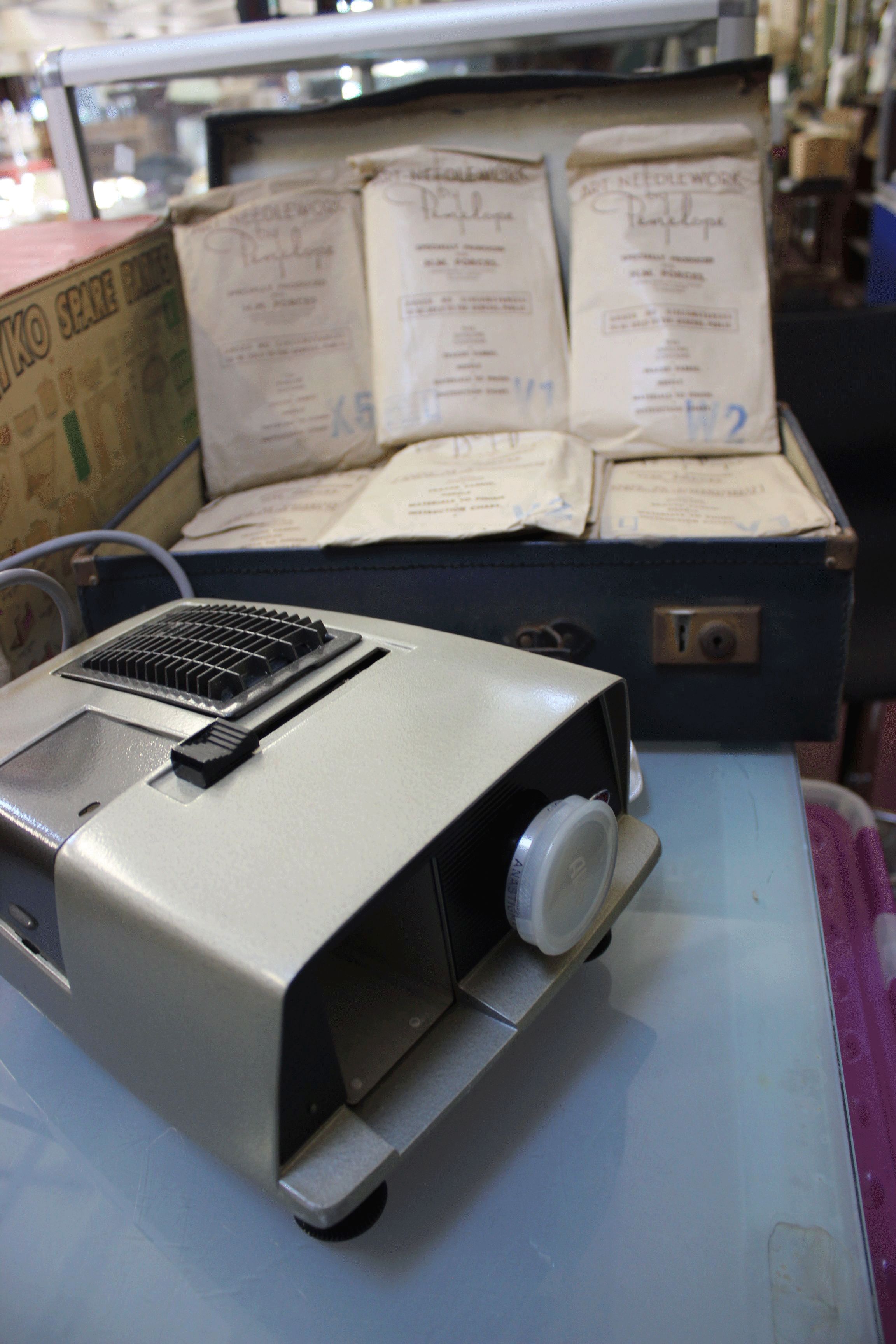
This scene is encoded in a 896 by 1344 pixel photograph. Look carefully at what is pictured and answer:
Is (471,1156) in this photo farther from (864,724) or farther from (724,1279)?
(864,724)

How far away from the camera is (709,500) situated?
756 mm

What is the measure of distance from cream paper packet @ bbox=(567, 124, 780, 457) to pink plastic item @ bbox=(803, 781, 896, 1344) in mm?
387

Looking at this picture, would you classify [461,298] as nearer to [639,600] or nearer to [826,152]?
[639,600]

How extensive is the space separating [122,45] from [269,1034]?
114 centimetres

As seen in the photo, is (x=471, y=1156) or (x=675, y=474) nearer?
(x=471, y=1156)

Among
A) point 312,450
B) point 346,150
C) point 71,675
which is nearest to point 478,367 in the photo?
point 312,450

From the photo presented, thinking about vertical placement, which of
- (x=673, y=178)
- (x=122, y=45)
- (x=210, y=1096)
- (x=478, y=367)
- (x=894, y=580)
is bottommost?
(x=894, y=580)

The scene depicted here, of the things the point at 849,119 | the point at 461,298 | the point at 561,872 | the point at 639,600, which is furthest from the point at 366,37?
the point at 849,119

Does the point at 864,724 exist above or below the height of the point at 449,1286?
below

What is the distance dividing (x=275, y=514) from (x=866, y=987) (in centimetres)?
67

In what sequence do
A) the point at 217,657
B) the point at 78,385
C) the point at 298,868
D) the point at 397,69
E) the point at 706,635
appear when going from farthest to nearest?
the point at 397,69
the point at 78,385
the point at 706,635
the point at 217,657
the point at 298,868

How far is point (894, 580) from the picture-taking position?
1132mm

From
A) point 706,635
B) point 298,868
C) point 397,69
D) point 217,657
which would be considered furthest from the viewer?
point 397,69

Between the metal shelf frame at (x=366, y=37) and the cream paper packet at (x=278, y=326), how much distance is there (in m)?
0.14
